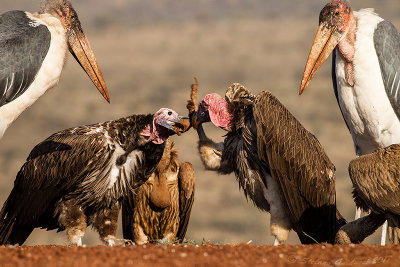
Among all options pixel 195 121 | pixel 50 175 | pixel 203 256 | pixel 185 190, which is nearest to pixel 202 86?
pixel 195 121

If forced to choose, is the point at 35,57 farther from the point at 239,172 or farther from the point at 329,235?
the point at 329,235

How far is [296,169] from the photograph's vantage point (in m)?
7.95

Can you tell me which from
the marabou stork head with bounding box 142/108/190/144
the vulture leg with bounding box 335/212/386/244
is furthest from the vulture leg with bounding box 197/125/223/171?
the vulture leg with bounding box 335/212/386/244

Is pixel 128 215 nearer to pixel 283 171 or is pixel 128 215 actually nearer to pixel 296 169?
pixel 283 171

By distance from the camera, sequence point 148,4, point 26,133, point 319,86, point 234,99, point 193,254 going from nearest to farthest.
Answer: point 193,254 → point 234,99 → point 26,133 → point 319,86 → point 148,4

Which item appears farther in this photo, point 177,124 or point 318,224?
point 177,124

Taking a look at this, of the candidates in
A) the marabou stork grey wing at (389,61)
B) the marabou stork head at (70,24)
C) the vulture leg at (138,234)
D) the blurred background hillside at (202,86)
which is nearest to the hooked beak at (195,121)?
the vulture leg at (138,234)

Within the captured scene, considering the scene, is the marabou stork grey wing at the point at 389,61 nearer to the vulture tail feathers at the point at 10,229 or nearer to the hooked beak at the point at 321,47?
the hooked beak at the point at 321,47

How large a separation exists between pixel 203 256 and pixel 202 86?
25238 mm

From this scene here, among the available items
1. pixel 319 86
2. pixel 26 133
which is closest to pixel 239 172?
pixel 26 133

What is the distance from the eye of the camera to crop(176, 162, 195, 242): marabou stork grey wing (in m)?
8.80

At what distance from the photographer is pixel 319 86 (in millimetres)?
30344

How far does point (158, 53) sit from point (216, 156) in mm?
30960

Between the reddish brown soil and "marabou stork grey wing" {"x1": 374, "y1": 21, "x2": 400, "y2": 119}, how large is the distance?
7.91ft
